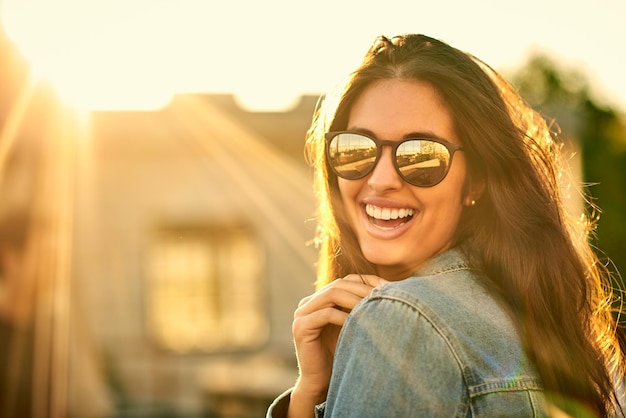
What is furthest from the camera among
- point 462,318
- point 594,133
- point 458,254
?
point 594,133

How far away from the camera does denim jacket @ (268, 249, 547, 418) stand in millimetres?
1609

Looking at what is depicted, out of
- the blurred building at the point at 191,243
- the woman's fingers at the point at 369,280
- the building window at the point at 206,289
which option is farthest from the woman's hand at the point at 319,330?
the building window at the point at 206,289

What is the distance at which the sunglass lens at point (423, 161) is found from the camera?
2064 mm

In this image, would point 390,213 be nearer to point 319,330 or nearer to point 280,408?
point 319,330

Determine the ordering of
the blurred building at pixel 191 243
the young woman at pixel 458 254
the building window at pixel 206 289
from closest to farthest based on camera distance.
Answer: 1. the young woman at pixel 458 254
2. the blurred building at pixel 191 243
3. the building window at pixel 206 289

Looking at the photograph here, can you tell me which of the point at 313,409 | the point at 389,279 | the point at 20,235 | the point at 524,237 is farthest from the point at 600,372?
the point at 20,235

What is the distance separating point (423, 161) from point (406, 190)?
0.13 metres

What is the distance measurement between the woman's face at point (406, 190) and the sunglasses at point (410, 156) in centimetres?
2

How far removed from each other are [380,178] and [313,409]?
66 cm

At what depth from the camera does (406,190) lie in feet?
7.09

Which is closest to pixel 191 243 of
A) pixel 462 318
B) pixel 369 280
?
pixel 369 280

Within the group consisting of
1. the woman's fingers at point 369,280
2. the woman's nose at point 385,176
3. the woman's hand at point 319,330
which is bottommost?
the woman's hand at point 319,330

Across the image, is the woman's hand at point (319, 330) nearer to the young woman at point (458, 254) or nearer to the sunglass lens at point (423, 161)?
the young woman at point (458, 254)

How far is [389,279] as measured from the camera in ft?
7.50
